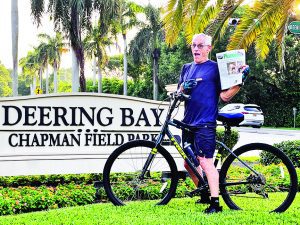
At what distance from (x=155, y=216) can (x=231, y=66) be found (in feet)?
5.26

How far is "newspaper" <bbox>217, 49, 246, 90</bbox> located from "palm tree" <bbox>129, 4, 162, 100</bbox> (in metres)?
32.9

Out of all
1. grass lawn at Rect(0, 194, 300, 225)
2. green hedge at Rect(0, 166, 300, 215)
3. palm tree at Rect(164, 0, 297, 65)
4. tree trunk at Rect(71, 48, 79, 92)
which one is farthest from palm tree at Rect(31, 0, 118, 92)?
grass lawn at Rect(0, 194, 300, 225)

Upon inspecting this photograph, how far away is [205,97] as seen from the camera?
4.67m

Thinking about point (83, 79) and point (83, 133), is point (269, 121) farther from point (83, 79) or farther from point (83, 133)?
point (83, 133)

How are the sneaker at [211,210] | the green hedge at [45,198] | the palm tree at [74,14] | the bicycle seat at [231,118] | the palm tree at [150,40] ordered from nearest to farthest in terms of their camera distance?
the sneaker at [211,210]
the bicycle seat at [231,118]
the green hedge at [45,198]
the palm tree at [74,14]
the palm tree at [150,40]

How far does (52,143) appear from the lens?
268 inches

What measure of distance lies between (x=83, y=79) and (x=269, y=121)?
17.0m

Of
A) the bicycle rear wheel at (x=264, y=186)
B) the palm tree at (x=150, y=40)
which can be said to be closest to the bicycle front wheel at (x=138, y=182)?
the bicycle rear wheel at (x=264, y=186)

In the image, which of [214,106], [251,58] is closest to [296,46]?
[251,58]

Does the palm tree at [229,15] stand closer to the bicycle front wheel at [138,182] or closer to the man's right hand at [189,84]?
the bicycle front wheel at [138,182]

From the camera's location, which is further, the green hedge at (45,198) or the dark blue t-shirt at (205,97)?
the green hedge at (45,198)

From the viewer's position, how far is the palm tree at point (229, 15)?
29.4 feet

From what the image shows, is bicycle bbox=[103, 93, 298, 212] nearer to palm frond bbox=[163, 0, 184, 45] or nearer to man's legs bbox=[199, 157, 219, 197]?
man's legs bbox=[199, 157, 219, 197]

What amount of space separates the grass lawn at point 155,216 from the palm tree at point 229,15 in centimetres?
496
